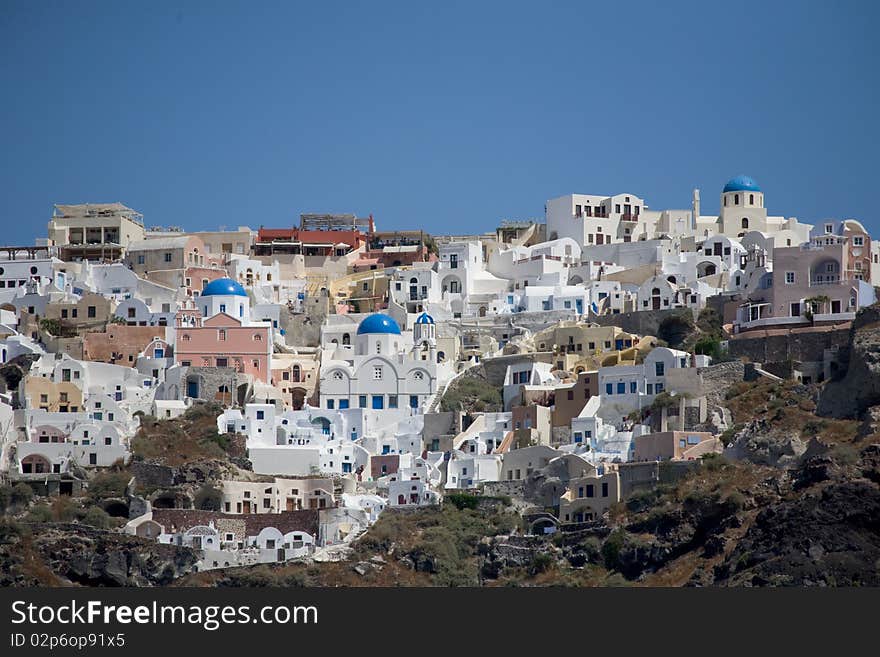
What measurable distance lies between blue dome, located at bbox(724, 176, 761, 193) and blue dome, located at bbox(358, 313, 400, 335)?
20273 mm

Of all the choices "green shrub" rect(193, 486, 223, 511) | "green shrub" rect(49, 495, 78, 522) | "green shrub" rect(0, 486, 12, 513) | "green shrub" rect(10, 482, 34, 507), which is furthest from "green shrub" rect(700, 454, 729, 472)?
"green shrub" rect(0, 486, 12, 513)

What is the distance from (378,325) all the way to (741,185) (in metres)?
21.7

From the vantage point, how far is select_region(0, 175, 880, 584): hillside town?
292ft

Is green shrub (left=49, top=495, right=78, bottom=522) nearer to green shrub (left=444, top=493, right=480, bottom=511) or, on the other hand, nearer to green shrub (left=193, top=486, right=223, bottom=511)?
green shrub (left=193, top=486, right=223, bottom=511)

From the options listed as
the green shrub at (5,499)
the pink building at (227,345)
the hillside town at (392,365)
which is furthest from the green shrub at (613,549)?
the green shrub at (5,499)

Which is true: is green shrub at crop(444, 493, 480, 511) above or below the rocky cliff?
below

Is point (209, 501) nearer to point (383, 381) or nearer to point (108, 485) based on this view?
point (108, 485)

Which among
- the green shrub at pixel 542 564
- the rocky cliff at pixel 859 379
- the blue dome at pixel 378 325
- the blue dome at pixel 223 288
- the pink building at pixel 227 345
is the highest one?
the blue dome at pixel 223 288

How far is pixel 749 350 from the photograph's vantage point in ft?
306

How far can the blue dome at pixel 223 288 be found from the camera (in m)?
103

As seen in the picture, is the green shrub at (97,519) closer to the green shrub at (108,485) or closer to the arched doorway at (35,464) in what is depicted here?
the green shrub at (108,485)

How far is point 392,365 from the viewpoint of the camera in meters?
98.8

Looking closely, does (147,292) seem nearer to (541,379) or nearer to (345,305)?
(345,305)

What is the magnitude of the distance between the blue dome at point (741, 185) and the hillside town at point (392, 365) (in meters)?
0.10
